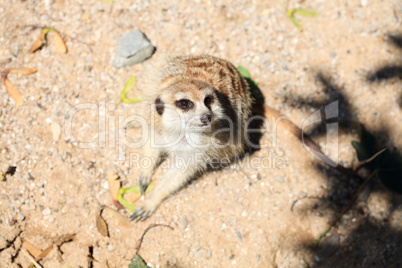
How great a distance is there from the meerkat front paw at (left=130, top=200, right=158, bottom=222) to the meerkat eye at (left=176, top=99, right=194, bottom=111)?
3.00ft

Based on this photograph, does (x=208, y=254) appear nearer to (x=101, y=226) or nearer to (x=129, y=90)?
(x=101, y=226)

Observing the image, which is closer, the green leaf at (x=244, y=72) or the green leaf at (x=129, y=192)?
the green leaf at (x=129, y=192)

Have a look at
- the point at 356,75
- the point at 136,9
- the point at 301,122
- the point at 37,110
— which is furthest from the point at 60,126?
the point at 356,75

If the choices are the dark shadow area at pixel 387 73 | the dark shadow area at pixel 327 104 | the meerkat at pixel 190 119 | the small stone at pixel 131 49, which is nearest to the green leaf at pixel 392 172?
the dark shadow area at pixel 327 104

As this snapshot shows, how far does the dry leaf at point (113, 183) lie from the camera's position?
2.78m

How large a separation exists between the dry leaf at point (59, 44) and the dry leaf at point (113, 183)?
3.91 ft

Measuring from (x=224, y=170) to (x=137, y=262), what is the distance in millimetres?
1014

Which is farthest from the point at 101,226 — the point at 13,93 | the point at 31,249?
the point at 13,93

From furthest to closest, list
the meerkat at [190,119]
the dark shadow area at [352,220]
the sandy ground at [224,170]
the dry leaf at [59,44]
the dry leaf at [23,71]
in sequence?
the dry leaf at [59,44] < the dry leaf at [23,71] < the dark shadow area at [352,220] < the sandy ground at [224,170] < the meerkat at [190,119]

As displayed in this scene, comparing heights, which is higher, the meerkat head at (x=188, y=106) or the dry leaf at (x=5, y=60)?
the meerkat head at (x=188, y=106)

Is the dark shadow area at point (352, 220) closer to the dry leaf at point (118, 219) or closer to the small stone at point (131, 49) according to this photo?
the dry leaf at point (118, 219)

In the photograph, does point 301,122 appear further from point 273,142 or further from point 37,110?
point 37,110

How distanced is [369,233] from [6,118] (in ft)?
10.4

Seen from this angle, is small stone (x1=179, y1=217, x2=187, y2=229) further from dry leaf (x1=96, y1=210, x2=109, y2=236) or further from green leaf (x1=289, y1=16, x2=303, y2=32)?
green leaf (x1=289, y1=16, x2=303, y2=32)
